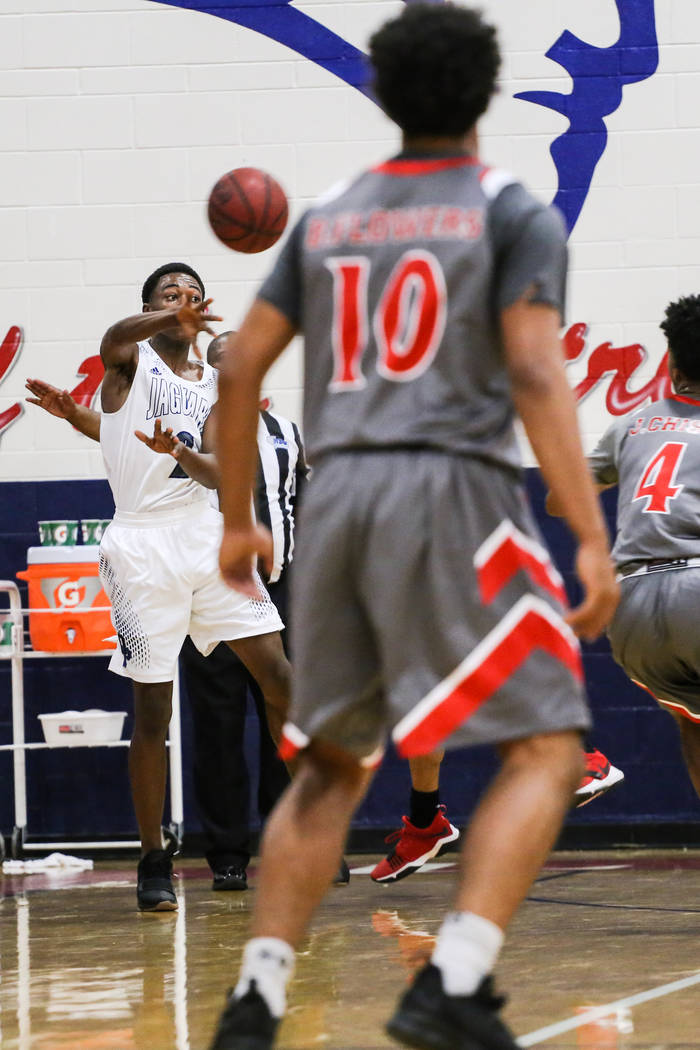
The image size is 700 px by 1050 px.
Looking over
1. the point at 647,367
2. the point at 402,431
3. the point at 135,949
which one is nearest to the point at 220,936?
the point at 135,949

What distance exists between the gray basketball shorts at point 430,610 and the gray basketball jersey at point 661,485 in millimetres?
2220

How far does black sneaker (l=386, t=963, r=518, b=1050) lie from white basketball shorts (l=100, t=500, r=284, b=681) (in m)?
3.10

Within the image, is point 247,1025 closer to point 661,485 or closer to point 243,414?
point 243,414

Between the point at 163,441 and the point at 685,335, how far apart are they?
1607mm

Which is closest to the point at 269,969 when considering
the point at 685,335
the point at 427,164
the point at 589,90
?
the point at 427,164

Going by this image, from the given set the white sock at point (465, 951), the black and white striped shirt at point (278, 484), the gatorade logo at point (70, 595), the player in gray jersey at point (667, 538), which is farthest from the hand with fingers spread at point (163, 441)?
the white sock at point (465, 951)

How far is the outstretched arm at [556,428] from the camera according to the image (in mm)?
2334

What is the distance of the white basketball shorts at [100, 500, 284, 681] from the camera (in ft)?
17.1

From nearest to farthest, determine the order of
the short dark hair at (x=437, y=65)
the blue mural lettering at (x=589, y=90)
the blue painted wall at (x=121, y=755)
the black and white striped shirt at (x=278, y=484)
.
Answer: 1. the short dark hair at (x=437, y=65)
2. the black and white striped shirt at (x=278, y=484)
3. the blue painted wall at (x=121, y=755)
4. the blue mural lettering at (x=589, y=90)

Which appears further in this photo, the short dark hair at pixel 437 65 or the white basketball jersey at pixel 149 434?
the white basketball jersey at pixel 149 434

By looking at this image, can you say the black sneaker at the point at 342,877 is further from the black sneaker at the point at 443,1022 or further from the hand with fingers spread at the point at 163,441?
the black sneaker at the point at 443,1022

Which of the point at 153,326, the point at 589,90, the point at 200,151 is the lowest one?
the point at 153,326

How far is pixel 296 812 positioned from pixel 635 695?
4.57 meters

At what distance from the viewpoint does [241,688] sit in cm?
620
